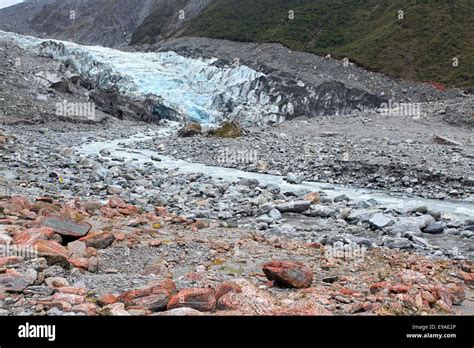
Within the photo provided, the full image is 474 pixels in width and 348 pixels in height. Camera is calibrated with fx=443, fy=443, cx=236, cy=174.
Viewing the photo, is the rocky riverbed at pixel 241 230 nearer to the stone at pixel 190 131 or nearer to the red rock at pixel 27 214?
the red rock at pixel 27 214

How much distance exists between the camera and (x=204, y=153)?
21656 millimetres

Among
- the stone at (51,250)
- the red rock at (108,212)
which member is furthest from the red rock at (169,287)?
the red rock at (108,212)

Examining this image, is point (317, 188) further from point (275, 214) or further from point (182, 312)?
point (182, 312)

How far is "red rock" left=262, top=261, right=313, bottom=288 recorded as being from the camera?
567 cm

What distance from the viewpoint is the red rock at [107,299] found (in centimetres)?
445

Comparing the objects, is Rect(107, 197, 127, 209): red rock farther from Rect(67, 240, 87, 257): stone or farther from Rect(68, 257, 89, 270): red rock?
Rect(68, 257, 89, 270): red rock

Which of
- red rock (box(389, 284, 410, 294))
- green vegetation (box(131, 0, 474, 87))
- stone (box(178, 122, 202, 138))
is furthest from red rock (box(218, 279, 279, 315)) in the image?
green vegetation (box(131, 0, 474, 87))

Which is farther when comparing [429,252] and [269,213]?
[269,213]

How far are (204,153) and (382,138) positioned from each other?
9.48m

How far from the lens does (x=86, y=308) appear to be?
4145 millimetres

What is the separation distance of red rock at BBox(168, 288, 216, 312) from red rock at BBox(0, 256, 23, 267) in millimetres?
2237

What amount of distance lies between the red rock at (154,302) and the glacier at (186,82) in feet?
129

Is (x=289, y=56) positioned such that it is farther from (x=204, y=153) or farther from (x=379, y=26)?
(x=204, y=153)

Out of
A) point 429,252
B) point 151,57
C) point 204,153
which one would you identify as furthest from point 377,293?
point 151,57
